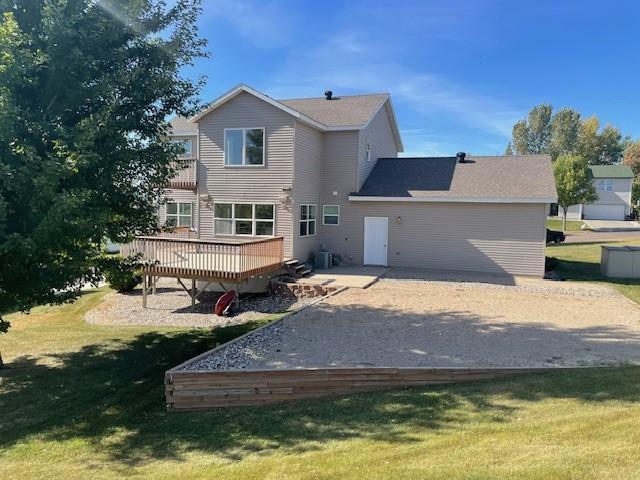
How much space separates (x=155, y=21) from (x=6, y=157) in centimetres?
426

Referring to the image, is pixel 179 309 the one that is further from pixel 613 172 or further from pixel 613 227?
pixel 613 172

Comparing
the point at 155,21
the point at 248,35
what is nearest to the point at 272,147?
the point at 248,35

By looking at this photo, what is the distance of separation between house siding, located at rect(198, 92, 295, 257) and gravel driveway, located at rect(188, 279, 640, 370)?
536 centimetres

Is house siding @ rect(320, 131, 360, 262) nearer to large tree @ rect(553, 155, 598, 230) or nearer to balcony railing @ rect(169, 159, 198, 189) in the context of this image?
balcony railing @ rect(169, 159, 198, 189)

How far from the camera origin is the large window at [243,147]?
17.4 metres

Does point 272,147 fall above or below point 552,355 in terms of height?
above

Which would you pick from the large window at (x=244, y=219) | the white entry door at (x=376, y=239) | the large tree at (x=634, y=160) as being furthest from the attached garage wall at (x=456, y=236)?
the large tree at (x=634, y=160)

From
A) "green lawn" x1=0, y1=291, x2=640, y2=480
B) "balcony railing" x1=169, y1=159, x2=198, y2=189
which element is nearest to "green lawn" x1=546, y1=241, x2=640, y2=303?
"green lawn" x1=0, y1=291, x2=640, y2=480

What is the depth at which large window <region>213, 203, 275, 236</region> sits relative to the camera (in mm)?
17484

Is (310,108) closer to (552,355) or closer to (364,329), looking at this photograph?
(364,329)

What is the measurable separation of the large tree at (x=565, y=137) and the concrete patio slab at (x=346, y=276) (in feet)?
182

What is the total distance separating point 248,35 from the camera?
14234 mm

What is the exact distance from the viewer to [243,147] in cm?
1758

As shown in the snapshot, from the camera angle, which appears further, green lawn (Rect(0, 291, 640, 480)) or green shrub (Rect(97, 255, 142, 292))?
green shrub (Rect(97, 255, 142, 292))
